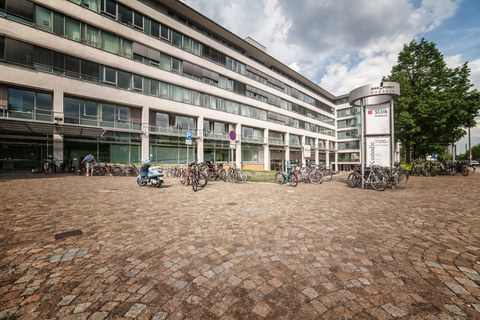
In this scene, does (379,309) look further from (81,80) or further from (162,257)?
(81,80)

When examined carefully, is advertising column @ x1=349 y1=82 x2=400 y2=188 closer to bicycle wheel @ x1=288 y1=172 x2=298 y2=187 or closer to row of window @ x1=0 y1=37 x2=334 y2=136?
bicycle wheel @ x1=288 y1=172 x2=298 y2=187

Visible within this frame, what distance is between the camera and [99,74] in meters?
18.9

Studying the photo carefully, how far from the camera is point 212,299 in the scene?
209 cm

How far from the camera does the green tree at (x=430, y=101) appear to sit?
18.6 m

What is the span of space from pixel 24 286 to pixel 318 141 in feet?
175

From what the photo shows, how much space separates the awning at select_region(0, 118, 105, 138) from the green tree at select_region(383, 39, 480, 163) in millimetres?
28962

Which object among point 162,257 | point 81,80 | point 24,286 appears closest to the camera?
point 24,286

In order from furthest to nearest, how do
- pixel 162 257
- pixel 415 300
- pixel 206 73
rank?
pixel 206 73 < pixel 162 257 < pixel 415 300

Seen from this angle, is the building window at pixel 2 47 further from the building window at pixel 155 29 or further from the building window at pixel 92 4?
the building window at pixel 155 29

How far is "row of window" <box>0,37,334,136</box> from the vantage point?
1542 cm

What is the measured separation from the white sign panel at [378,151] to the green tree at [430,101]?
12001mm

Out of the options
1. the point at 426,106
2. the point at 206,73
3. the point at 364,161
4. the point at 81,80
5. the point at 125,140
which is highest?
the point at 206,73

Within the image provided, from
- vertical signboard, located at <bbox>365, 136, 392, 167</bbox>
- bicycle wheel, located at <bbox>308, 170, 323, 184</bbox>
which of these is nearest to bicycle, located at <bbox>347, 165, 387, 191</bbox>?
vertical signboard, located at <bbox>365, 136, 392, 167</bbox>

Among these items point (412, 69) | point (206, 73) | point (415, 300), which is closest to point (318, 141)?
point (412, 69)
